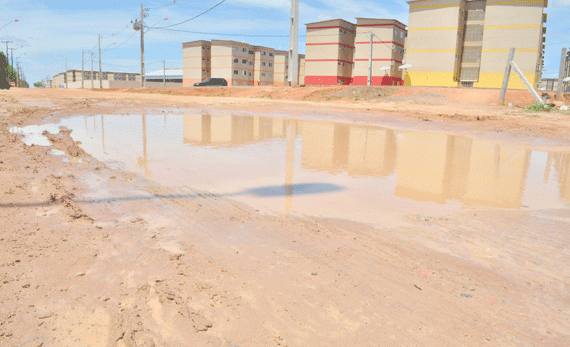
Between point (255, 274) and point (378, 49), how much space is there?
50.1 meters

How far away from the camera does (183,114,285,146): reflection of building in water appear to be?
35.7 feet

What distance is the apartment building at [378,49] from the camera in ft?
160

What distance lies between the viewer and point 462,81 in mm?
44344

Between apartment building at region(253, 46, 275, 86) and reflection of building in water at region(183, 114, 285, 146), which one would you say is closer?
reflection of building in water at region(183, 114, 285, 146)

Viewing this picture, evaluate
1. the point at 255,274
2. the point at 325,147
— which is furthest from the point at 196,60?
the point at 255,274

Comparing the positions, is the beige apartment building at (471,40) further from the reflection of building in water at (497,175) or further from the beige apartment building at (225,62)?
the beige apartment building at (225,62)

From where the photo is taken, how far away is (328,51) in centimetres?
5238

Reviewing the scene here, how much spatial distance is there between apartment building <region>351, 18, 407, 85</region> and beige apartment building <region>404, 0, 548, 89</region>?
5644 mm

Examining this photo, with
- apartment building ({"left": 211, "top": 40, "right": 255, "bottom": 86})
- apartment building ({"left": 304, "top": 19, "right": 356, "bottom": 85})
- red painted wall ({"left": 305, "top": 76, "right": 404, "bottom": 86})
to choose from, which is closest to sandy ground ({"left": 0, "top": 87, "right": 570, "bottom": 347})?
red painted wall ({"left": 305, "top": 76, "right": 404, "bottom": 86})

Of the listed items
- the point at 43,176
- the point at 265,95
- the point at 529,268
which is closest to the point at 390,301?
the point at 529,268

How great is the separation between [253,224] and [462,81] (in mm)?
45938

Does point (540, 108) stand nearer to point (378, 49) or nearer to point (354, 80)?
point (354, 80)

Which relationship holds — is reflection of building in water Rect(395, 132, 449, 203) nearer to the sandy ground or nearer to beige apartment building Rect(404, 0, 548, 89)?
the sandy ground

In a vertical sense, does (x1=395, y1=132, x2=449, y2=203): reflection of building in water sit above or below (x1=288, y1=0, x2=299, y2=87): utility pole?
below
